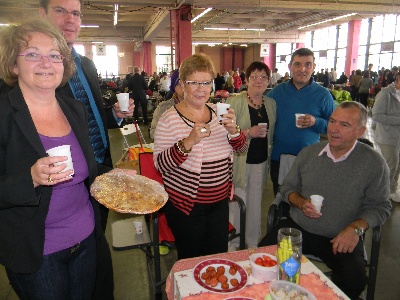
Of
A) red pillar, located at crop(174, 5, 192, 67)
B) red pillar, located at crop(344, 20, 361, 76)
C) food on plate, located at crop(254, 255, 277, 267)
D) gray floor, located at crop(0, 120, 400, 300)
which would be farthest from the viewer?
red pillar, located at crop(344, 20, 361, 76)

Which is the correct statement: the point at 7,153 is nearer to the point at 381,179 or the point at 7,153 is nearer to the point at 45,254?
the point at 45,254

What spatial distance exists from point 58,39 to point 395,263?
10.8 feet

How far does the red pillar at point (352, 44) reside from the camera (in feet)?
53.5

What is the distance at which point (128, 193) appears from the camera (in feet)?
5.33

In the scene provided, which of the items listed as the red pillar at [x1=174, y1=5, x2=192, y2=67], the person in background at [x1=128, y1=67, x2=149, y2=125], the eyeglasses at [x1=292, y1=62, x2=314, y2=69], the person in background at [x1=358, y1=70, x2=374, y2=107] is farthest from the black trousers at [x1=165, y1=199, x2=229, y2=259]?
the person in background at [x1=358, y1=70, x2=374, y2=107]

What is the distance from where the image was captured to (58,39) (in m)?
1.37

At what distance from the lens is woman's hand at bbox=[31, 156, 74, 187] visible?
3.49 ft

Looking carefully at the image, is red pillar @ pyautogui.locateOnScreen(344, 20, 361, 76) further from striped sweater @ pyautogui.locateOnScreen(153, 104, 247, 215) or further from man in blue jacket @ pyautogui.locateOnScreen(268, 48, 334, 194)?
striped sweater @ pyautogui.locateOnScreen(153, 104, 247, 215)

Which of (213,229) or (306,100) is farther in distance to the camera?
(306,100)

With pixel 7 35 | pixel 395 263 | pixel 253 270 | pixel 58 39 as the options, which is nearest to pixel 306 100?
pixel 395 263

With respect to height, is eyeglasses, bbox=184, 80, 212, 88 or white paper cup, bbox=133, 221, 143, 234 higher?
eyeglasses, bbox=184, 80, 212, 88

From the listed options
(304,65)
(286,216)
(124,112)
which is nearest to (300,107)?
(304,65)

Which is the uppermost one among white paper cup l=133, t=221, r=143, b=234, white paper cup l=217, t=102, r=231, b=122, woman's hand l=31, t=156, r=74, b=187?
white paper cup l=217, t=102, r=231, b=122

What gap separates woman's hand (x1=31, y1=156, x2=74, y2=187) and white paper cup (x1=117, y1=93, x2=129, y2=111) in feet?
3.40
